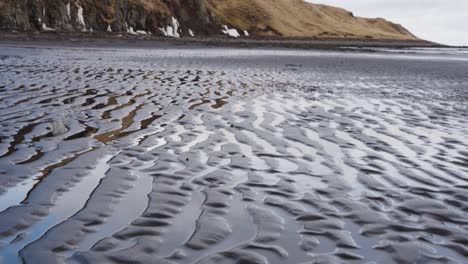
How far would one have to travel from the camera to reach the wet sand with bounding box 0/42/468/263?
12.6ft

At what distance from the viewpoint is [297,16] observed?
482ft

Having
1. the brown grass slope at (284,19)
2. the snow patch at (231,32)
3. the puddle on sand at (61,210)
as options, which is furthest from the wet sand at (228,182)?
the brown grass slope at (284,19)

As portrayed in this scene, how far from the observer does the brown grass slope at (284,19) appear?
121387mm

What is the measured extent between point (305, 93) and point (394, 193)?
9528 millimetres

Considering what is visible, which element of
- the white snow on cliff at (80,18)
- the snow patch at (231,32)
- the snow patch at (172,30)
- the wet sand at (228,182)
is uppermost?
the wet sand at (228,182)

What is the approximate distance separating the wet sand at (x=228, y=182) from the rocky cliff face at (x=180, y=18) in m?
64.8

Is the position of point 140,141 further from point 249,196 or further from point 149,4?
point 149,4

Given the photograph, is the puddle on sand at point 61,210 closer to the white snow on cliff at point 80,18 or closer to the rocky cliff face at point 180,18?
the rocky cliff face at point 180,18

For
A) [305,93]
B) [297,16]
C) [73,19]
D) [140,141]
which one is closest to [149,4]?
[73,19]

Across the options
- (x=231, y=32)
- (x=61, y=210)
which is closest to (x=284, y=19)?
(x=231, y=32)

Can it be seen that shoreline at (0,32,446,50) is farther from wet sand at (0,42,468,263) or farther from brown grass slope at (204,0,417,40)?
wet sand at (0,42,468,263)

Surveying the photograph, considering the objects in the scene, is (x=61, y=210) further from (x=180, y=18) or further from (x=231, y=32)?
(x=231, y=32)

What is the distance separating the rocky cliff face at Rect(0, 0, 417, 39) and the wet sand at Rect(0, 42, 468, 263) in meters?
64.8

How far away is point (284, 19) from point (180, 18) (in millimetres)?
47501
